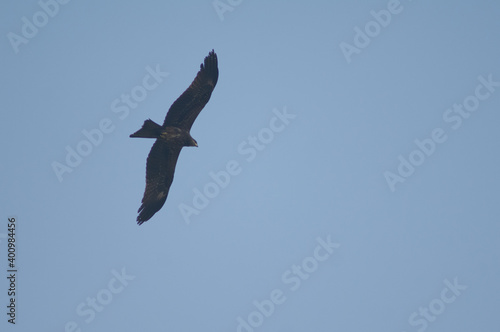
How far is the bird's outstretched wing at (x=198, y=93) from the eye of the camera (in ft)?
51.4

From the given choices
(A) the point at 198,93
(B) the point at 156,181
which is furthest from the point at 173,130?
(B) the point at 156,181

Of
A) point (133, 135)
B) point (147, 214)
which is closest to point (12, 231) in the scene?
point (147, 214)

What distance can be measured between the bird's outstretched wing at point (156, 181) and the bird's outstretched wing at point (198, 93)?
1.23 m

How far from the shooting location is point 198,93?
15742 mm

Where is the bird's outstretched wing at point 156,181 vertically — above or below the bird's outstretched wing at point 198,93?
below

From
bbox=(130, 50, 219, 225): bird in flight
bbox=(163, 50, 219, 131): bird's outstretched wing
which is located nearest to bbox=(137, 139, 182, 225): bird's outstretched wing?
bbox=(130, 50, 219, 225): bird in flight

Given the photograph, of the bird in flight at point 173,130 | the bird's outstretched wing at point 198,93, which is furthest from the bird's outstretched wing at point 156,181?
the bird's outstretched wing at point 198,93

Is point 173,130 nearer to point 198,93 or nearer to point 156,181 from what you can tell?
point 198,93

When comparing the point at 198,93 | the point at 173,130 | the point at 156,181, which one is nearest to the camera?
the point at 198,93

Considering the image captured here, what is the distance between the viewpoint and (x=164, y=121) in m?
15.8

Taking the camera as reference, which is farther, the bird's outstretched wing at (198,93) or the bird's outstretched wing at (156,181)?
the bird's outstretched wing at (156,181)

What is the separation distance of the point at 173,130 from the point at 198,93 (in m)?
1.17

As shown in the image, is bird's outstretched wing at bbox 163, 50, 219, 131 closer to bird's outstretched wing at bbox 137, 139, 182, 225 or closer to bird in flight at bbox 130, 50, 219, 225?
bird in flight at bbox 130, 50, 219, 225

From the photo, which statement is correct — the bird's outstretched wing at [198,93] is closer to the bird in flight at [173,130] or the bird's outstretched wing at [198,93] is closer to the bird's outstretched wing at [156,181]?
the bird in flight at [173,130]
